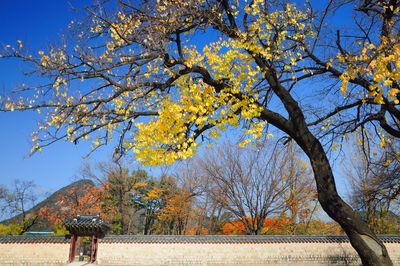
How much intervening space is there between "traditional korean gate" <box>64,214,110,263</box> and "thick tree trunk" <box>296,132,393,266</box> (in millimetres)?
12057

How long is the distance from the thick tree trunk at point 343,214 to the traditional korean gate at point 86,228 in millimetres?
12057

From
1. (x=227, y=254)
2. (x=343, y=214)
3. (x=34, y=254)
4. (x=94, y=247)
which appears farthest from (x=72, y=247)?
(x=343, y=214)

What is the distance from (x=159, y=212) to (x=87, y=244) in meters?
8.32

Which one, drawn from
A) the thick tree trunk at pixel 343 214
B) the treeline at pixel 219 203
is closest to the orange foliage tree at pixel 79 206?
the treeline at pixel 219 203

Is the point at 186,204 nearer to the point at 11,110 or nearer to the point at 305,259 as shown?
the point at 305,259

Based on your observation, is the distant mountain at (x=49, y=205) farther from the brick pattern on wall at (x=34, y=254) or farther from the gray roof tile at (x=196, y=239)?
the gray roof tile at (x=196, y=239)

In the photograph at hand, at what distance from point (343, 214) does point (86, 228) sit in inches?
512

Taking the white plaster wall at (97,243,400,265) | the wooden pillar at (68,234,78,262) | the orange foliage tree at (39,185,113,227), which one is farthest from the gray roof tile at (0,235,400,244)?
the orange foliage tree at (39,185,113,227)

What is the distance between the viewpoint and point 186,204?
25.5 metres

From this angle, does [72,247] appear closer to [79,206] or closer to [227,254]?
[227,254]

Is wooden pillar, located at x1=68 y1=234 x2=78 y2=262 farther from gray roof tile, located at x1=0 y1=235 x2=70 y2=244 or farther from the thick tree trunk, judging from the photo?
the thick tree trunk

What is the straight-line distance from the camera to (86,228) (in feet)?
46.8

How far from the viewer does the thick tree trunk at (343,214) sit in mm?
4625

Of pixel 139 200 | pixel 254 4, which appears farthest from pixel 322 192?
pixel 139 200
